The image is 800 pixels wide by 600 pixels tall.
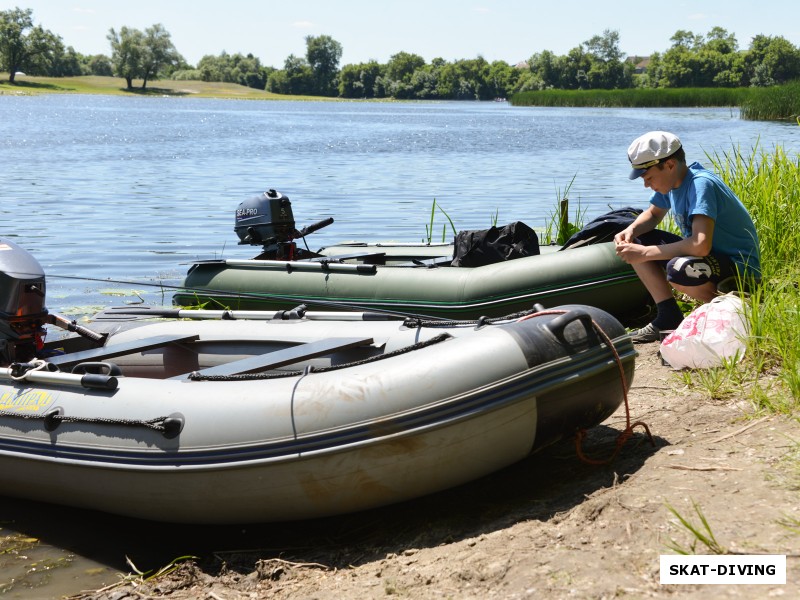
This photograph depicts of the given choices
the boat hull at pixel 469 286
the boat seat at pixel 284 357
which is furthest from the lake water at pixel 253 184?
the boat hull at pixel 469 286

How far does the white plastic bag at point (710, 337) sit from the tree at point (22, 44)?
10776 centimetres

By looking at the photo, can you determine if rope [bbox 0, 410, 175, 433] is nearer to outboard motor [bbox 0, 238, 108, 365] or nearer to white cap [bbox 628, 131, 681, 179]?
outboard motor [bbox 0, 238, 108, 365]

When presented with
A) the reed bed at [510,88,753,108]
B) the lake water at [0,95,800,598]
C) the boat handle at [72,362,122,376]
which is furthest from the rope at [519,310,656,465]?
the reed bed at [510,88,753,108]

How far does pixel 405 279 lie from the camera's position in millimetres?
6336

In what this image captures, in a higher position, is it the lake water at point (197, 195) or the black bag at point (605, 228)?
the black bag at point (605, 228)

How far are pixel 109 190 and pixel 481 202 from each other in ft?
20.3

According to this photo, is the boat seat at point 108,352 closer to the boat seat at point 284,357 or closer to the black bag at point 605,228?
the boat seat at point 284,357

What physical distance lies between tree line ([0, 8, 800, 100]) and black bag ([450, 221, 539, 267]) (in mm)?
89440

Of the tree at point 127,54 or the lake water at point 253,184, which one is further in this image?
the tree at point 127,54

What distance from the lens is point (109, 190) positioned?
15.9 meters

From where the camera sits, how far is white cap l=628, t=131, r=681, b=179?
468cm

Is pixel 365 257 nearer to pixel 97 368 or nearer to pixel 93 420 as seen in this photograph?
pixel 97 368

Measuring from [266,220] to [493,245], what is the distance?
1707 mm

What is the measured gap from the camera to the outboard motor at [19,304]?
4.28m
